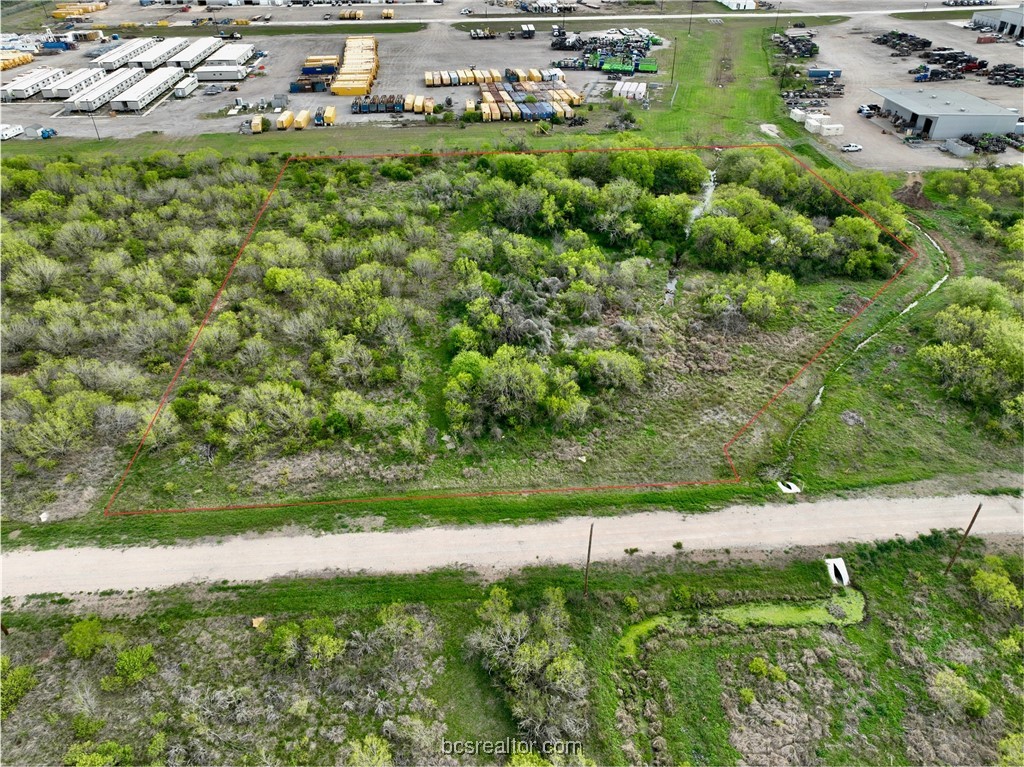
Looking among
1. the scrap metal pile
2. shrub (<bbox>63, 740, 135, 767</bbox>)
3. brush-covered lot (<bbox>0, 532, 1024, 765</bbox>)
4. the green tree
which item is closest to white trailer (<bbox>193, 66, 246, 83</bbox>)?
brush-covered lot (<bbox>0, 532, 1024, 765</bbox>)

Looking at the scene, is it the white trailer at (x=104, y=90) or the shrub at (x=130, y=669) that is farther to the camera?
the white trailer at (x=104, y=90)

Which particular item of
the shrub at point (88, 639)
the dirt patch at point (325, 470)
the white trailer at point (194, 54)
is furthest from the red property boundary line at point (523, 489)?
the white trailer at point (194, 54)

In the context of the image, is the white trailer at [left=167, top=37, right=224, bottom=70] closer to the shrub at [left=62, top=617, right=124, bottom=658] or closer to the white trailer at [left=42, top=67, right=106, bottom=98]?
the white trailer at [left=42, top=67, right=106, bottom=98]

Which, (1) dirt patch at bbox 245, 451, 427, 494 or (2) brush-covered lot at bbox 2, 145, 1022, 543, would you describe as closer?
(1) dirt patch at bbox 245, 451, 427, 494

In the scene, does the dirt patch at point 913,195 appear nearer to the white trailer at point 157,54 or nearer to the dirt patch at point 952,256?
the dirt patch at point 952,256

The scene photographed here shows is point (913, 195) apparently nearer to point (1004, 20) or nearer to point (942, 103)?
point (942, 103)

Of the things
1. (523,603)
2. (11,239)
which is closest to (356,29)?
(11,239)
